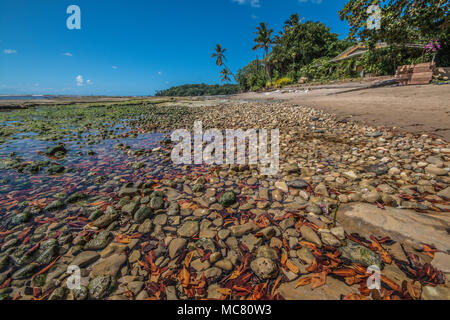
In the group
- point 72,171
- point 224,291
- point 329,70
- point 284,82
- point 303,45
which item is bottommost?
point 224,291

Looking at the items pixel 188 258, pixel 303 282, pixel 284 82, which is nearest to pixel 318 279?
pixel 303 282

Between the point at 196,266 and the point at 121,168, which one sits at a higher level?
the point at 121,168

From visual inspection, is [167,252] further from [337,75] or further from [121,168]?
[337,75]

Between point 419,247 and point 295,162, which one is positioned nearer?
point 419,247

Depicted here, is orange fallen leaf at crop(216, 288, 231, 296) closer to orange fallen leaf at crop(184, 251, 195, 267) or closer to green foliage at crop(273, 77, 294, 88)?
orange fallen leaf at crop(184, 251, 195, 267)

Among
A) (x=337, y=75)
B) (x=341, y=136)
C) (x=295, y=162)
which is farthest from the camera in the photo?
(x=337, y=75)

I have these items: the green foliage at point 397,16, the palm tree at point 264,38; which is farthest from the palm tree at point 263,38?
the green foliage at point 397,16

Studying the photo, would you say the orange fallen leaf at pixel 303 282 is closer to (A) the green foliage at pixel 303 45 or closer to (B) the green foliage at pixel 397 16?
(B) the green foliage at pixel 397 16

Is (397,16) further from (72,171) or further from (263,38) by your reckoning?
(263,38)

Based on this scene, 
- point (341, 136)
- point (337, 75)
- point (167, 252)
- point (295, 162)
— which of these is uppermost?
point (337, 75)

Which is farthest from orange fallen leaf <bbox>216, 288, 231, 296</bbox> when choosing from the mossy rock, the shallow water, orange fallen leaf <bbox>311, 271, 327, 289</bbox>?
the shallow water

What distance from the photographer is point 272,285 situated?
135 cm
